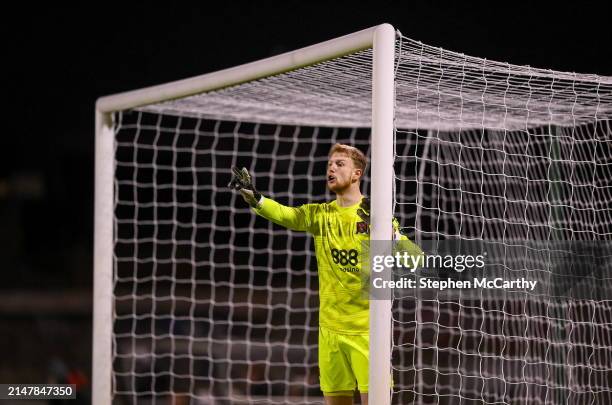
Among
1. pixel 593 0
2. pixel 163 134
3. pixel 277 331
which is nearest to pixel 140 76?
pixel 163 134

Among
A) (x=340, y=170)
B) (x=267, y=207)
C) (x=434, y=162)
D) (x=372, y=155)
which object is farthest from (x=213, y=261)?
(x=372, y=155)

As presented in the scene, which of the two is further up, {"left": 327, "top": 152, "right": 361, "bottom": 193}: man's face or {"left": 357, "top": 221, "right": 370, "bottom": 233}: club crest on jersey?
{"left": 327, "top": 152, "right": 361, "bottom": 193}: man's face

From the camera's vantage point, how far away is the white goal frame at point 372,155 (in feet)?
10.2

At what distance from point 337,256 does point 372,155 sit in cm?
67

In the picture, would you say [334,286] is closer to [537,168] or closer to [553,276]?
[553,276]

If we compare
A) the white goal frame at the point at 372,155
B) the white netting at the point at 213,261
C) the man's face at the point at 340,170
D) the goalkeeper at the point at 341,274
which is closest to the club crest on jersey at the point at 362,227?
the goalkeeper at the point at 341,274

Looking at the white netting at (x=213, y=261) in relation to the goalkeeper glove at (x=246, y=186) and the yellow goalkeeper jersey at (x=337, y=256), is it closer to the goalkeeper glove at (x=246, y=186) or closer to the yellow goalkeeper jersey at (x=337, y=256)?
the yellow goalkeeper jersey at (x=337, y=256)

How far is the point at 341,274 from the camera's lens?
3.64 metres

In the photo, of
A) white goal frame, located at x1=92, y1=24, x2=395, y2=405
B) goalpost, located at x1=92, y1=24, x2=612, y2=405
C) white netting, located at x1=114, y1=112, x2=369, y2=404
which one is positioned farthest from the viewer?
white netting, located at x1=114, y1=112, x2=369, y2=404

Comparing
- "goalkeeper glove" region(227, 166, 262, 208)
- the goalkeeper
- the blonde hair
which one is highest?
the blonde hair

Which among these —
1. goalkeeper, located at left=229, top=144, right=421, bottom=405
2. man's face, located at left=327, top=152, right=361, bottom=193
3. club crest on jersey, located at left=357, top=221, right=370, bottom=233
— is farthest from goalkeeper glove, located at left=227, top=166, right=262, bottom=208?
club crest on jersey, located at left=357, top=221, right=370, bottom=233

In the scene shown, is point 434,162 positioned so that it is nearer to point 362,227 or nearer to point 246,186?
point 362,227

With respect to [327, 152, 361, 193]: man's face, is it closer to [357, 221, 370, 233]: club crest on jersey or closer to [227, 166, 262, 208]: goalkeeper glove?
[357, 221, 370, 233]: club crest on jersey

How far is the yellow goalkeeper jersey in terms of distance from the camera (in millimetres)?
3594
